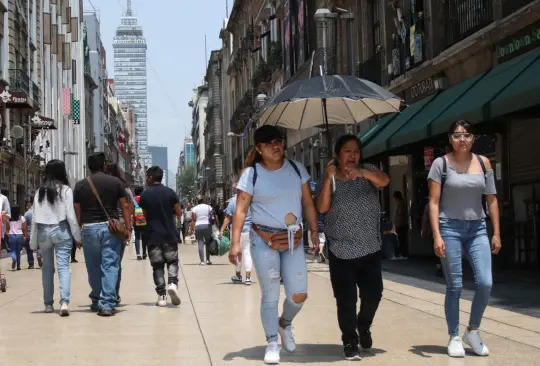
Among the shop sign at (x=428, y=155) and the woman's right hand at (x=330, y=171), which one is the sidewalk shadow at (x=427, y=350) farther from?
the shop sign at (x=428, y=155)

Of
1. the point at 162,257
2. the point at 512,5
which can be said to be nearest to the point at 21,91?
the point at 512,5

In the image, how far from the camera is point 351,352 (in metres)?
6.80

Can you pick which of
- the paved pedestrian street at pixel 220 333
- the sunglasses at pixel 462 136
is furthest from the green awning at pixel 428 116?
the sunglasses at pixel 462 136

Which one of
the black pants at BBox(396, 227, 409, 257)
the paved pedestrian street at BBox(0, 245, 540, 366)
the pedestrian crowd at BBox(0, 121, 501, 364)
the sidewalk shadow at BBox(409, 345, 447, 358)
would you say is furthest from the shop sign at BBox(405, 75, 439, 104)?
the pedestrian crowd at BBox(0, 121, 501, 364)

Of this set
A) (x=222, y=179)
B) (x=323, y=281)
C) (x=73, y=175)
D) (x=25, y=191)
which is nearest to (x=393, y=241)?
(x=323, y=281)

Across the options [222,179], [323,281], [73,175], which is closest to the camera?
[323,281]

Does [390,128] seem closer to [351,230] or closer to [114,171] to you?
[114,171]

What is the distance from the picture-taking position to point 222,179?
3597 inches

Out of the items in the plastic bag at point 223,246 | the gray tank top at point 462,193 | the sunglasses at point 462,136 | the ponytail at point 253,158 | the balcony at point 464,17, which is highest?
the balcony at point 464,17

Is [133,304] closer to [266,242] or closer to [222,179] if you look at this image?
[266,242]

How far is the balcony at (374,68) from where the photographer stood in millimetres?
25086

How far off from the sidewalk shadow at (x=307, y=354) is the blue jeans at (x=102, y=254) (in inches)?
121

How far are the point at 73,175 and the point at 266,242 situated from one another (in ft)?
212

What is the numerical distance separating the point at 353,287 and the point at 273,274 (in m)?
0.62
